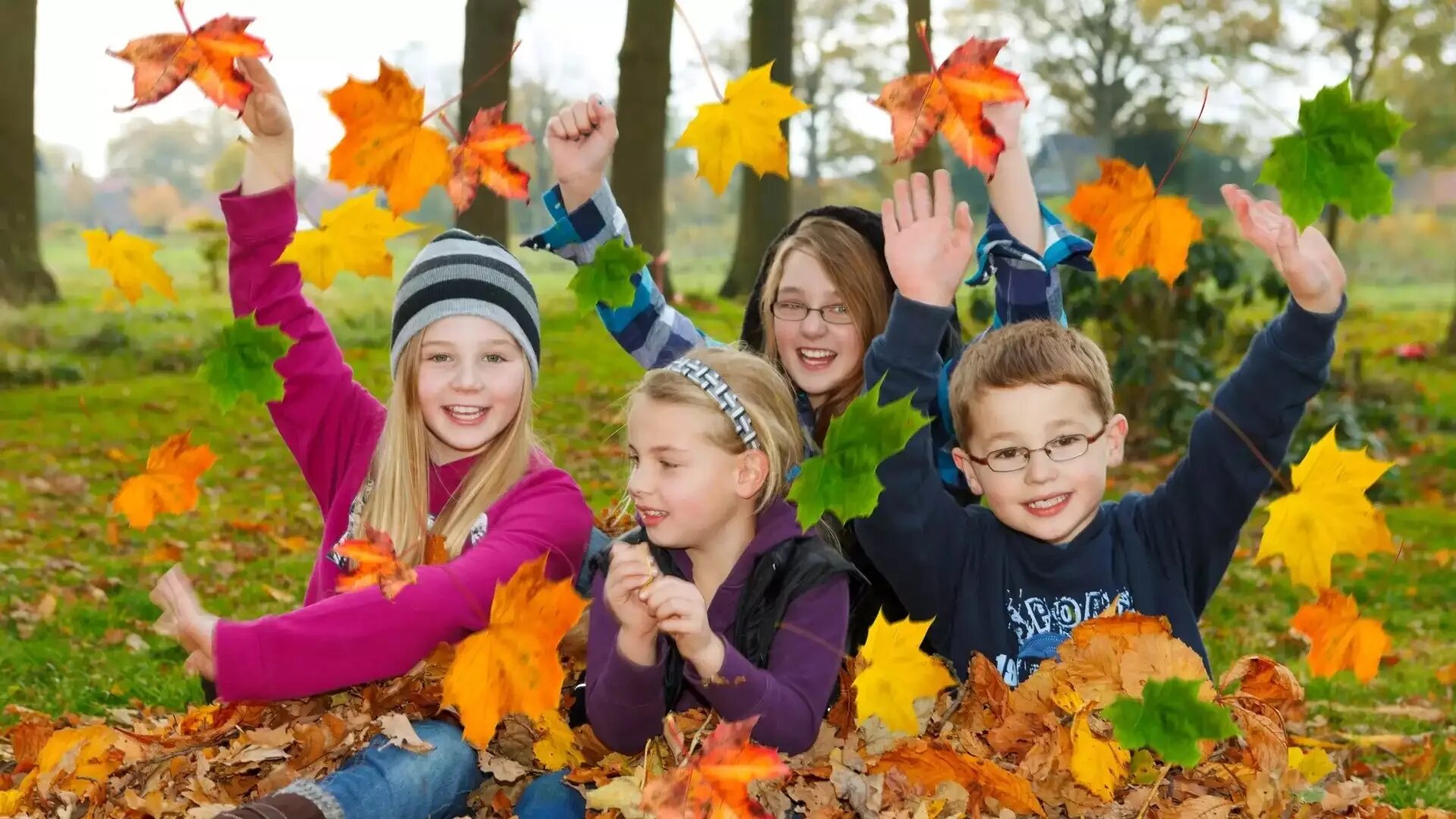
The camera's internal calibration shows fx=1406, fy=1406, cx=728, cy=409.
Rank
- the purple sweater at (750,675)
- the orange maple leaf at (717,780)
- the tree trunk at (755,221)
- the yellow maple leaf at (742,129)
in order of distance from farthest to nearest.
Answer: the tree trunk at (755,221) < the yellow maple leaf at (742,129) < the purple sweater at (750,675) < the orange maple leaf at (717,780)

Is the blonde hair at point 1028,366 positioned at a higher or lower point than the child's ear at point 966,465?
higher

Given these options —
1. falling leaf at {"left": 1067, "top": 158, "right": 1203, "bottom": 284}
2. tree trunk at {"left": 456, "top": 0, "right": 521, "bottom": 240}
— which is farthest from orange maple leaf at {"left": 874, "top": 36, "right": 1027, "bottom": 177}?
tree trunk at {"left": 456, "top": 0, "right": 521, "bottom": 240}

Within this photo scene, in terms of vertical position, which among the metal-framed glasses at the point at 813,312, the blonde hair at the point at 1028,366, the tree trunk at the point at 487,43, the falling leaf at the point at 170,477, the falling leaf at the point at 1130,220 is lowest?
the falling leaf at the point at 170,477

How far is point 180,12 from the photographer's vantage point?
2480 mm

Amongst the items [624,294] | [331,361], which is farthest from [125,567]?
[624,294]

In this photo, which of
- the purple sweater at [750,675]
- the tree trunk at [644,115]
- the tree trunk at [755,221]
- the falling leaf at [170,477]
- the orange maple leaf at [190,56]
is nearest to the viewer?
the purple sweater at [750,675]

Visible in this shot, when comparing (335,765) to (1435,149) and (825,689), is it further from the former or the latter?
(1435,149)

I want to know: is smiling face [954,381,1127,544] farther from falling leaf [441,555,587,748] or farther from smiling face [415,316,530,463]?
smiling face [415,316,530,463]

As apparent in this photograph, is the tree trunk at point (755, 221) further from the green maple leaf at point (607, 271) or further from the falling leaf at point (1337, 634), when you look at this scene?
the falling leaf at point (1337, 634)

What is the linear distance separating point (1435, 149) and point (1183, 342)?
10.3 metres

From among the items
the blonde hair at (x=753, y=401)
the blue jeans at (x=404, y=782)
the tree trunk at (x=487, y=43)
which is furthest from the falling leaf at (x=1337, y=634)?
the tree trunk at (x=487, y=43)

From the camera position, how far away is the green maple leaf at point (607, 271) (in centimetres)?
328

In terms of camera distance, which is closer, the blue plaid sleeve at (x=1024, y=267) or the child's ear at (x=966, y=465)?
the child's ear at (x=966, y=465)

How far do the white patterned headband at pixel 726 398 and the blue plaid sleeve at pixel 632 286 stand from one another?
0.71 m
